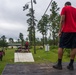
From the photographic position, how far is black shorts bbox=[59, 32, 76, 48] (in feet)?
20.0

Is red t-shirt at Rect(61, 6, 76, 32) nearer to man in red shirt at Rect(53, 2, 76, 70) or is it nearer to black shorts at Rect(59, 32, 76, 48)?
man in red shirt at Rect(53, 2, 76, 70)

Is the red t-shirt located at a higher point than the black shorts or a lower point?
higher

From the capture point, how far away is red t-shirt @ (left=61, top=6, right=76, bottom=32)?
6.08m

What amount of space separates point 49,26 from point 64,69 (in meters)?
49.5

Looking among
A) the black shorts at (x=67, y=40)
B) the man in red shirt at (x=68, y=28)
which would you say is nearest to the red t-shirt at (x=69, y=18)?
the man in red shirt at (x=68, y=28)

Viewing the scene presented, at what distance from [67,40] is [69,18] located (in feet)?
1.52

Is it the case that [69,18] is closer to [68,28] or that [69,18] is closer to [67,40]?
[68,28]

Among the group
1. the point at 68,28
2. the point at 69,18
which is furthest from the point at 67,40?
the point at 69,18

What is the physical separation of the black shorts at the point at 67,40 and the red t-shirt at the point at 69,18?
106 millimetres

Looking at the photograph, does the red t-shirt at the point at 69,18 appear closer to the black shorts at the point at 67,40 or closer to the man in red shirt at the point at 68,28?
the man in red shirt at the point at 68,28

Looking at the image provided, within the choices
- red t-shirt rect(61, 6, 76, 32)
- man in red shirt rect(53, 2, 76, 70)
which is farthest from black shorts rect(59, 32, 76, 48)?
red t-shirt rect(61, 6, 76, 32)

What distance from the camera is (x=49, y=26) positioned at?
55438 mm

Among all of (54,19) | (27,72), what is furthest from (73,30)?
(54,19)

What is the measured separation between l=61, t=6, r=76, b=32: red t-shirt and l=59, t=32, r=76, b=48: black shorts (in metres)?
0.11
